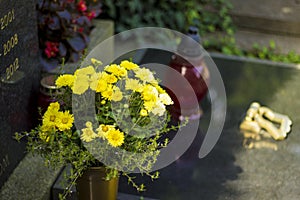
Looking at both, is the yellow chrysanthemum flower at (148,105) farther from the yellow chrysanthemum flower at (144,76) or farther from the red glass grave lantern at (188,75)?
the red glass grave lantern at (188,75)

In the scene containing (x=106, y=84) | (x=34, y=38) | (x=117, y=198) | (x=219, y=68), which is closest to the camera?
(x=106, y=84)

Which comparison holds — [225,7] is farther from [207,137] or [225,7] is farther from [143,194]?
[143,194]

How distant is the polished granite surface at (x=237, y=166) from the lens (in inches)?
103

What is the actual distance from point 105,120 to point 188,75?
110 centimetres

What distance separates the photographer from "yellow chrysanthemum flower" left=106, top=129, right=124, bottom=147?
77.3 inches

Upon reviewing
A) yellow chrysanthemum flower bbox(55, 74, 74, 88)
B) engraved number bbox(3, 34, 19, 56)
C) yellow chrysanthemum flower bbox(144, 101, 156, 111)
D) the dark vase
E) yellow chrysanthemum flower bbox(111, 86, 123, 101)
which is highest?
engraved number bbox(3, 34, 19, 56)

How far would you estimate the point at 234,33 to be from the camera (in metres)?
5.12

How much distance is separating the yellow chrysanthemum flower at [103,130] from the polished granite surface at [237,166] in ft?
2.15

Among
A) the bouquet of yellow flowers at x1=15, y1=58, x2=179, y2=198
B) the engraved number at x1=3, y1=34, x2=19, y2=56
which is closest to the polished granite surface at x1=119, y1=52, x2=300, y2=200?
the bouquet of yellow flowers at x1=15, y1=58, x2=179, y2=198

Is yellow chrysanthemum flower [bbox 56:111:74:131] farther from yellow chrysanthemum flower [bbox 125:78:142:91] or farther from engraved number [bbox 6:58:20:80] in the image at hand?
engraved number [bbox 6:58:20:80]

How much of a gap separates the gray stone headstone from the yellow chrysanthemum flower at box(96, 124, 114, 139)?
66 centimetres

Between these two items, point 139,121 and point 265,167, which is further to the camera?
point 265,167

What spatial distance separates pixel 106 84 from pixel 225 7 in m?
3.41

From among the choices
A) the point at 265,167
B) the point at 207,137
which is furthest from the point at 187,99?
the point at 265,167
